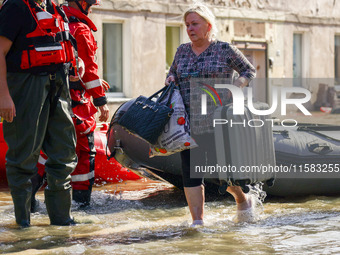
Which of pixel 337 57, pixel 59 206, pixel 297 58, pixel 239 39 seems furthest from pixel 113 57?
pixel 59 206

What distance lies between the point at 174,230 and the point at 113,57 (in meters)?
10.6

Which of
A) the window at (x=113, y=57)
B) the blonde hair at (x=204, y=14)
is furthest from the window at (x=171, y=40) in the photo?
the blonde hair at (x=204, y=14)

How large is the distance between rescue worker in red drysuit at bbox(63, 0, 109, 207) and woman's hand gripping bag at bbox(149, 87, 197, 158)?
2.68ft

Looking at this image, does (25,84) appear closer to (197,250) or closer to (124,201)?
(197,250)

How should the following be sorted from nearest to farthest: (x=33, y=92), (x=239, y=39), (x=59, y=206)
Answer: (x=33, y=92)
(x=59, y=206)
(x=239, y=39)

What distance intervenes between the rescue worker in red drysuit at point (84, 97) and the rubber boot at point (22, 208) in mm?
932

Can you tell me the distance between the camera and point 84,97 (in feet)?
18.1

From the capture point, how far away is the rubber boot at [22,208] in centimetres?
459

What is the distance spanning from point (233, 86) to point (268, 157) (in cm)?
58

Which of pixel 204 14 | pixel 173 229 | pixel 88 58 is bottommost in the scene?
pixel 173 229

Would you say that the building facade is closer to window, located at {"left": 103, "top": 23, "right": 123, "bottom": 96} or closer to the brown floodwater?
window, located at {"left": 103, "top": 23, "right": 123, "bottom": 96}

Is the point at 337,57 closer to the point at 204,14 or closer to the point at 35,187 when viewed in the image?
the point at 35,187

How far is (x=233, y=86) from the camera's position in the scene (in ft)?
15.8

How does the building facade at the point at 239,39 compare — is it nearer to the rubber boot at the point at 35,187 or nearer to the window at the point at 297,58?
the window at the point at 297,58
